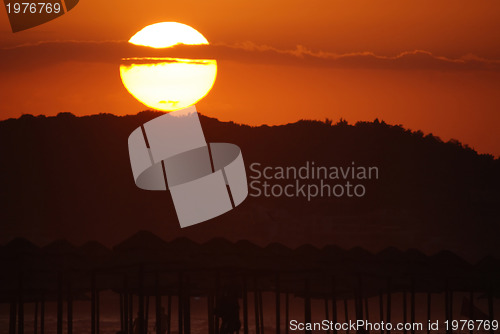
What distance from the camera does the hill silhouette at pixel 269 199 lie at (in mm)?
111625

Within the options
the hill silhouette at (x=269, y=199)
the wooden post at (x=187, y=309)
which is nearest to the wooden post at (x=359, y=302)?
the wooden post at (x=187, y=309)

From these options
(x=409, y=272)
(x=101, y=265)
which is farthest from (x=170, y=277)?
(x=409, y=272)

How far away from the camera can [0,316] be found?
9319 centimetres

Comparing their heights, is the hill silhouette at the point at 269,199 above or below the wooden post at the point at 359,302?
above

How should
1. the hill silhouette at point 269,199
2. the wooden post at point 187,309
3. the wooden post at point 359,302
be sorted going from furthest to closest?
the hill silhouette at point 269,199
the wooden post at point 359,302
the wooden post at point 187,309

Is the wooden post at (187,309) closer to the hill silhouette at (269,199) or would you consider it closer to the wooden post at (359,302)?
the wooden post at (359,302)

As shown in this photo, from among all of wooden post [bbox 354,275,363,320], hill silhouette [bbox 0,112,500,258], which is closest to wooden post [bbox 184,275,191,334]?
wooden post [bbox 354,275,363,320]

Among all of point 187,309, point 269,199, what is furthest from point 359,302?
point 269,199

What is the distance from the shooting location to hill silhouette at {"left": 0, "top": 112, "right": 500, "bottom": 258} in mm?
111625

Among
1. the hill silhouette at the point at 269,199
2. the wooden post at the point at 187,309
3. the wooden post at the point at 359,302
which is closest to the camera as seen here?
the wooden post at the point at 187,309

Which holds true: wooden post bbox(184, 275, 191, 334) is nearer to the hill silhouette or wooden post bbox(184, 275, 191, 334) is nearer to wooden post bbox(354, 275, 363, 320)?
wooden post bbox(354, 275, 363, 320)

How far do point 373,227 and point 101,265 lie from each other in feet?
306

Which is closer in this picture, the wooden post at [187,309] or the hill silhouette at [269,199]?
the wooden post at [187,309]

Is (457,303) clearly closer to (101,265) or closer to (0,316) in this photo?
(0,316)
